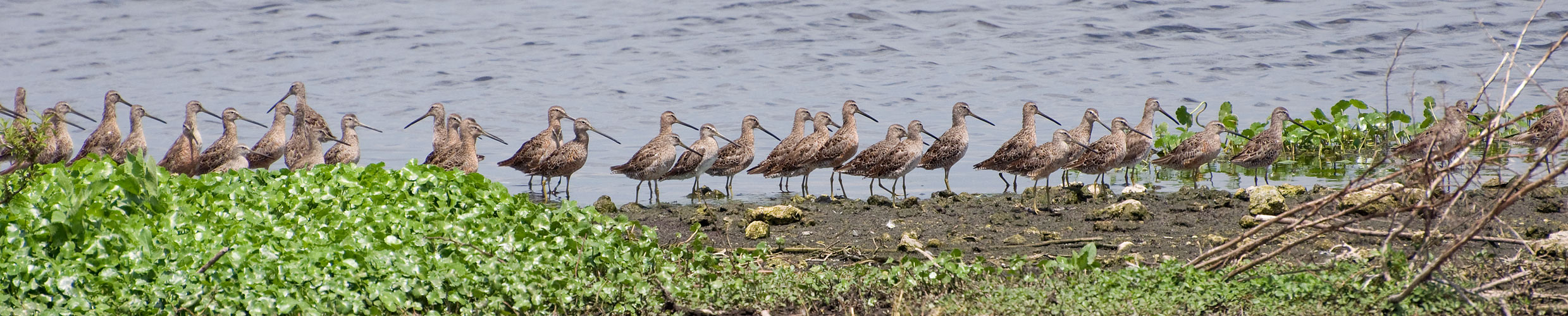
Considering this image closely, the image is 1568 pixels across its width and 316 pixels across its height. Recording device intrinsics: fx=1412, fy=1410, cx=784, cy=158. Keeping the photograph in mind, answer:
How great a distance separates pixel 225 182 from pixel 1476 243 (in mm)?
6018

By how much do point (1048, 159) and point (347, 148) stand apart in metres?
6.06

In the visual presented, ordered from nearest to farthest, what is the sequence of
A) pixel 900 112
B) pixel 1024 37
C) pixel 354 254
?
pixel 354 254 → pixel 900 112 → pixel 1024 37

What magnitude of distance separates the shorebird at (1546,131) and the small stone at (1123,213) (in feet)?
6.43

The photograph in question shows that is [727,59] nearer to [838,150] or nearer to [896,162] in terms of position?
[838,150]

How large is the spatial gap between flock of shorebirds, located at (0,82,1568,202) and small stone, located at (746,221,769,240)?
2931mm

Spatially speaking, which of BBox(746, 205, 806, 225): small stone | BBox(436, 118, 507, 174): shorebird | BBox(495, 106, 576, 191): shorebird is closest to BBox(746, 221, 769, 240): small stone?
BBox(746, 205, 806, 225): small stone

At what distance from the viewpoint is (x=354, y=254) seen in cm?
550

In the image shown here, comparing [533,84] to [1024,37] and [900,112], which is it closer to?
[900,112]

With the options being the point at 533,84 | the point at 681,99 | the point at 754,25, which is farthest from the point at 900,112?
the point at 754,25

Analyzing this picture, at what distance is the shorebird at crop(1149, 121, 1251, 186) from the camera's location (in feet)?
37.8

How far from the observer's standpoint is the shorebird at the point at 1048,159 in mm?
10609

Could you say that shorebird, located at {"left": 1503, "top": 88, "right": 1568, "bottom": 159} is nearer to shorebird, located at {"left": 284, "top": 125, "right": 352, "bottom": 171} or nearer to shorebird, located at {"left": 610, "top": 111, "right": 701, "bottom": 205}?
shorebird, located at {"left": 610, "top": 111, "right": 701, "bottom": 205}

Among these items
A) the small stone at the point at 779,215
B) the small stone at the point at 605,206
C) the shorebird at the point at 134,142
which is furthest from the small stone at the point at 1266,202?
the shorebird at the point at 134,142

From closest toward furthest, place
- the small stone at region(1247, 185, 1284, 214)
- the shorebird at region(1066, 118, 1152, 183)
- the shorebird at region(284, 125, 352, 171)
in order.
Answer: the small stone at region(1247, 185, 1284, 214) < the shorebird at region(1066, 118, 1152, 183) < the shorebird at region(284, 125, 352, 171)
